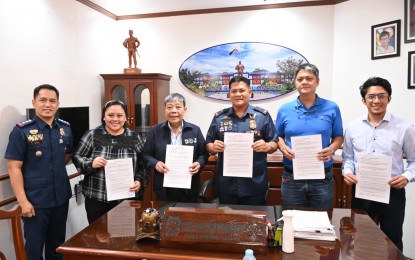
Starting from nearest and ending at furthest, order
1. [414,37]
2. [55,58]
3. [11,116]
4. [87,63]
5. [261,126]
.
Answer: [261,126], [11,116], [414,37], [55,58], [87,63]

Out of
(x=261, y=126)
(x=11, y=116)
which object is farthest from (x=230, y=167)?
(x=11, y=116)

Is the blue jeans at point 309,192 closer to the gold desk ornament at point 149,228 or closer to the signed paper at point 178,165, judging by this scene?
the signed paper at point 178,165

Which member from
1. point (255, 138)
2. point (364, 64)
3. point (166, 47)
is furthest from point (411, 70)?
point (166, 47)

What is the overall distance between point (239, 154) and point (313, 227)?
732 millimetres

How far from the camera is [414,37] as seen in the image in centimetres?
283

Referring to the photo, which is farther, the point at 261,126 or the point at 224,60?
the point at 224,60

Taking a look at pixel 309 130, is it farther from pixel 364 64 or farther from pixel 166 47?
pixel 166 47

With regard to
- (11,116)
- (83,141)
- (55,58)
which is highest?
(55,58)

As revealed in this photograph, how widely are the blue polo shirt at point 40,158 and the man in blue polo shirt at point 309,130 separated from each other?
1651 mm

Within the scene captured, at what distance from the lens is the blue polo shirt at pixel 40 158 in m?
2.18

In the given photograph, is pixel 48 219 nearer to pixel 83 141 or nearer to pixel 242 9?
pixel 83 141

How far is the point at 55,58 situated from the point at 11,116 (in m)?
0.81

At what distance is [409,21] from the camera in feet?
9.37

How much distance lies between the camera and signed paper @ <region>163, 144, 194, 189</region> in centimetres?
207
